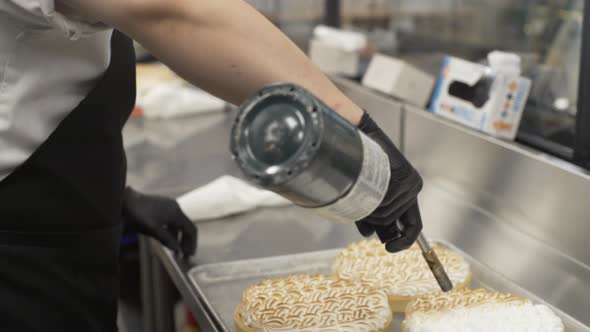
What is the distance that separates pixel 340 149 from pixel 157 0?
0.29 metres

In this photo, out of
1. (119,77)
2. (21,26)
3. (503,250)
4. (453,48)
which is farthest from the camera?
(453,48)

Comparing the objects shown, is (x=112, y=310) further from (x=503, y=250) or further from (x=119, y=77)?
(x=503, y=250)

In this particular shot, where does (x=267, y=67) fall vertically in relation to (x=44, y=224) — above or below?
above

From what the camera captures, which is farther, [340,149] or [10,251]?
[10,251]

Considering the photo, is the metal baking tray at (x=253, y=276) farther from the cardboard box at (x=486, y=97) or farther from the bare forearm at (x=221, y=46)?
the bare forearm at (x=221, y=46)

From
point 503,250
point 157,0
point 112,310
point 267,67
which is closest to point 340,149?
point 267,67

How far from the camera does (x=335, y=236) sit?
5.92 ft

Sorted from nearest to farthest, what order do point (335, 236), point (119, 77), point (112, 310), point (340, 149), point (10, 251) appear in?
point (340, 149) → point (10, 251) → point (119, 77) → point (112, 310) → point (335, 236)

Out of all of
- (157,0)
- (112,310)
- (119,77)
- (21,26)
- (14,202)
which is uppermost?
(157,0)

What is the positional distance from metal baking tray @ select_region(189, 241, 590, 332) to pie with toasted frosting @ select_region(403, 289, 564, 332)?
9 centimetres

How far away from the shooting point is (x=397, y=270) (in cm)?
151

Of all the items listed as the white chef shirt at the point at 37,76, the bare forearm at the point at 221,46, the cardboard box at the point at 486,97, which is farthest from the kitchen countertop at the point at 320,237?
the bare forearm at the point at 221,46

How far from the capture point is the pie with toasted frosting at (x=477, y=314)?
1.23 m

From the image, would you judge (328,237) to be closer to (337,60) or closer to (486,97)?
(486,97)
